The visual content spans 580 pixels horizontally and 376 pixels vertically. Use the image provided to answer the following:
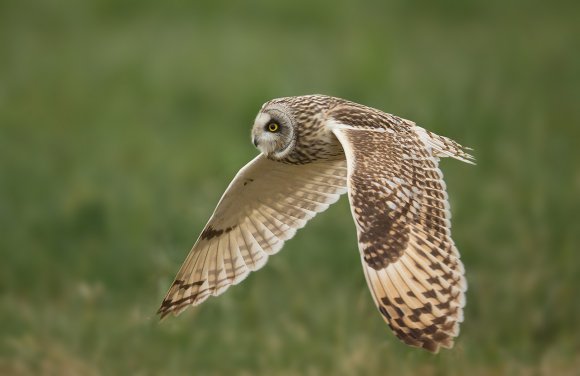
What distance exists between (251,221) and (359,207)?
4.71ft

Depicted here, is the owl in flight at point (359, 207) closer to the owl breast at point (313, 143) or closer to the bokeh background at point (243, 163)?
the owl breast at point (313, 143)

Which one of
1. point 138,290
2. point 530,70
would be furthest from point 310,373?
point 530,70

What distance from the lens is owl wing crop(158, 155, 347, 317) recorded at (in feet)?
22.2

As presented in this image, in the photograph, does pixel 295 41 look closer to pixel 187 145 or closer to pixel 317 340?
pixel 187 145

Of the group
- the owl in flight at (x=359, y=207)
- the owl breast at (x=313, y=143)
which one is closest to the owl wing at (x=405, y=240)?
the owl in flight at (x=359, y=207)

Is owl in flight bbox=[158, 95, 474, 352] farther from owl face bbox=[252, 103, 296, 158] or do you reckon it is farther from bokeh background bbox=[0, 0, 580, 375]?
bokeh background bbox=[0, 0, 580, 375]

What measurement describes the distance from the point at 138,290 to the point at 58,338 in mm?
1058

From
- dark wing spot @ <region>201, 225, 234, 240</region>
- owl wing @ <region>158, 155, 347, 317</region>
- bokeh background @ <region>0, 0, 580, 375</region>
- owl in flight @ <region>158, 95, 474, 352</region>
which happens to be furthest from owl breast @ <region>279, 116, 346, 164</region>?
bokeh background @ <region>0, 0, 580, 375</region>

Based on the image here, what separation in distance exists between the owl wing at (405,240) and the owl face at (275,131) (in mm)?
399

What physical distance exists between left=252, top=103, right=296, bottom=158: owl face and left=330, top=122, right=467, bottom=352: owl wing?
15.7 inches

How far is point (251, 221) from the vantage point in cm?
703

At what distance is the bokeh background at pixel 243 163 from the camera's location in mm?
7703

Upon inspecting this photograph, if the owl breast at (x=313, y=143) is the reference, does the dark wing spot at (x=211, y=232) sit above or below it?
below

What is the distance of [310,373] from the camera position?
7395 mm
